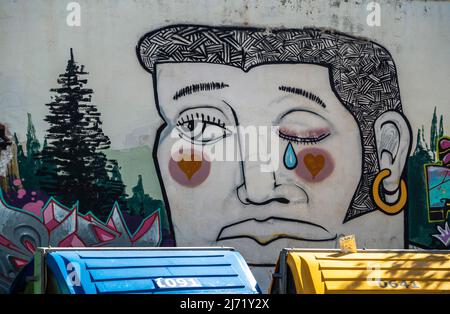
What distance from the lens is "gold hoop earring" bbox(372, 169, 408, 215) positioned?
33.3ft

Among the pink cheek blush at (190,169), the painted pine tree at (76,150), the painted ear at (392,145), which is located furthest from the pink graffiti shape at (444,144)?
the painted pine tree at (76,150)

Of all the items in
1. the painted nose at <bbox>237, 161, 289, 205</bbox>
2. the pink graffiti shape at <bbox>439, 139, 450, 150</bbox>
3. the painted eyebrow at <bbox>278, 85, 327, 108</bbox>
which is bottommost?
the painted nose at <bbox>237, 161, 289, 205</bbox>

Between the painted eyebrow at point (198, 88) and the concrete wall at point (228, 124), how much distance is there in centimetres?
1

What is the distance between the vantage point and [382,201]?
1018 centimetres

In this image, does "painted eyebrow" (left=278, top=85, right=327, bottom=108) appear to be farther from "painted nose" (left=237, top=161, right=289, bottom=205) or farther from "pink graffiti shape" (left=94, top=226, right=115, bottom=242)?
"pink graffiti shape" (left=94, top=226, right=115, bottom=242)

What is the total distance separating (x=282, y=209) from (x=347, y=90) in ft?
5.81

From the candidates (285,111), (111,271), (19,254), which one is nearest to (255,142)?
(285,111)

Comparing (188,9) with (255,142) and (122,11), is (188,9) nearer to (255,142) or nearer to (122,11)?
(122,11)

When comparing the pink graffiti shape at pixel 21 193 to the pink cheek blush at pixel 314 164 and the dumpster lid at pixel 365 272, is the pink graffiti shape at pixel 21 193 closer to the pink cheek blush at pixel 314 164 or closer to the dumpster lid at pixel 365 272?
the pink cheek blush at pixel 314 164

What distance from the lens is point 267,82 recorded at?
9.92 m

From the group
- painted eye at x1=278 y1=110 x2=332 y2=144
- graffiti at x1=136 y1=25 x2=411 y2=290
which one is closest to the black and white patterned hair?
graffiti at x1=136 y1=25 x2=411 y2=290

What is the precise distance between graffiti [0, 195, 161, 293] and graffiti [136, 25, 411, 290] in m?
0.61

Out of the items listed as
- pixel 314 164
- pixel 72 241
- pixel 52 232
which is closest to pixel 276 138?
pixel 314 164

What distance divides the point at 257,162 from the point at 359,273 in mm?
3701
